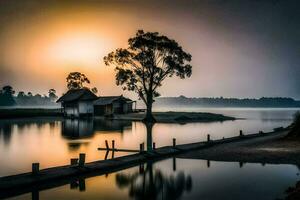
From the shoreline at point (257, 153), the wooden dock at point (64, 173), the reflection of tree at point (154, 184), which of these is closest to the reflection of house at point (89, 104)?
the shoreline at point (257, 153)

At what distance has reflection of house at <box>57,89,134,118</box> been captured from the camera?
8581cm

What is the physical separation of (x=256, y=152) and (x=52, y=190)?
16.8 meters

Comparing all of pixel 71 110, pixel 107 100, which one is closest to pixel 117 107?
pixel 107 100

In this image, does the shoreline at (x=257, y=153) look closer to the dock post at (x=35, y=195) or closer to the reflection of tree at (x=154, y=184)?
the reflection of tree at (x=154, y=184)

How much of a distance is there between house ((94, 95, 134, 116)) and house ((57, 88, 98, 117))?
480 centimetres

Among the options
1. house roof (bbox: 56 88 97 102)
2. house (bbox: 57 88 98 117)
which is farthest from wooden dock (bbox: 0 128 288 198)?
house (bbox: 57 88 98 117)

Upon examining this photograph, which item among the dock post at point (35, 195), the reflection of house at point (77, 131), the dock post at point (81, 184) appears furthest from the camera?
the reflection of house at point (77, 131)

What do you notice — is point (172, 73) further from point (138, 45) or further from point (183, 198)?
point (183, 198)

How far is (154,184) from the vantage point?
64.2ft

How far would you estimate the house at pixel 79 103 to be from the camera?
85188 millimetres

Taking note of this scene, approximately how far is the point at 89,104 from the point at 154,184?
234ft

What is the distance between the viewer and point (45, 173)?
19250 millimetres

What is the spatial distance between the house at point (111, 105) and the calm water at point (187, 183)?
69.7 metres

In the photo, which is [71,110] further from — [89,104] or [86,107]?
[89,104]
